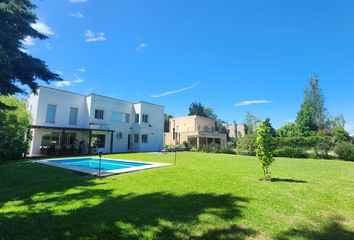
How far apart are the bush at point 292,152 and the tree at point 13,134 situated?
2361cm

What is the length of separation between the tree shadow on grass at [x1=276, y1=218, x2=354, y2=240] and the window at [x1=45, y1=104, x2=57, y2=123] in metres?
24.4

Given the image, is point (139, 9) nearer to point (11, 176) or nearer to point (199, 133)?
point (11, 176)

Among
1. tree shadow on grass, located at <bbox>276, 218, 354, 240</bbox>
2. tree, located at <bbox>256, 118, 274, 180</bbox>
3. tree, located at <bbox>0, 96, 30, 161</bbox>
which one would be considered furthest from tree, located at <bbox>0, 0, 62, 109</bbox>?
tree shadow on grass, located at <bbox>276, 218, 354, 240</bbox>

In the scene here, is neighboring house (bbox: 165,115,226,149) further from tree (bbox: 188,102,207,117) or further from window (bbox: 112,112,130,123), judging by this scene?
window (bbox: 112,112,130,123)

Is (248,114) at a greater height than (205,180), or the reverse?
(248,114)

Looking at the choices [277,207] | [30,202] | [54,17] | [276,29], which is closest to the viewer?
[277,207]

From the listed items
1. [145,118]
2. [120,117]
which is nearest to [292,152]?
[145,118]

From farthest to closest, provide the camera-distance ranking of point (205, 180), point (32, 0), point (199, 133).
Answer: point (199, 133), point (32, 0), point (205, 180)

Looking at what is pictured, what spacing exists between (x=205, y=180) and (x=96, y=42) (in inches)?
582

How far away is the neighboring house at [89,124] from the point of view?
2188 cm

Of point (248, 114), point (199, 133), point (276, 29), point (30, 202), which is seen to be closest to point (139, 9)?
point (276, 29)

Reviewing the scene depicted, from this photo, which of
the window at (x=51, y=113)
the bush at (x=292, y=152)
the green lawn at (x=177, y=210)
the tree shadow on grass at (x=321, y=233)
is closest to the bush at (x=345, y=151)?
the bush at (x=292, y=152)

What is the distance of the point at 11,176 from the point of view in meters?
9.73

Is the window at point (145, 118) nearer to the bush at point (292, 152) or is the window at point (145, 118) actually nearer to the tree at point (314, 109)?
the bush at point (292, 152)
